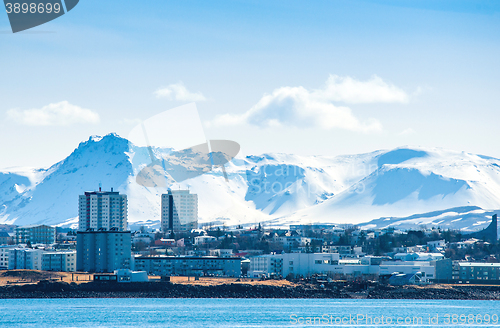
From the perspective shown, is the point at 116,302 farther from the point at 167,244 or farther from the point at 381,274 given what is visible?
the point at 167,244

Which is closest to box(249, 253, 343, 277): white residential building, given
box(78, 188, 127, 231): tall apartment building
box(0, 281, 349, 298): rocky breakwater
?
box(0, 281, 349, 298): rocky breakwater

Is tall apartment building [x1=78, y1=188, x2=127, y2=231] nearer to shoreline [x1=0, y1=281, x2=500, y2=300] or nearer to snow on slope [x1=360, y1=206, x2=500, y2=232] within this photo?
shoreline [x1=0, y1=281, x2=500, y2=300]

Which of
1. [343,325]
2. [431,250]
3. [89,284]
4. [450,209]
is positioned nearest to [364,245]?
[431,250]

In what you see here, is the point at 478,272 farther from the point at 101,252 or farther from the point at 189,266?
the point at 101,252

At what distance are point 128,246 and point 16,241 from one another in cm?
4287

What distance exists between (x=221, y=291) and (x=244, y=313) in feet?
36.2

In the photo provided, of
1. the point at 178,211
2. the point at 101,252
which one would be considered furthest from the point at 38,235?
the point at 101,252

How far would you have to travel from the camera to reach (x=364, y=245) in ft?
333

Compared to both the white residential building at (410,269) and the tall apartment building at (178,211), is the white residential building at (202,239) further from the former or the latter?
the white residential building at (410,269)

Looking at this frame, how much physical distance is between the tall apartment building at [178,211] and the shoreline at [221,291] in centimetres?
7024

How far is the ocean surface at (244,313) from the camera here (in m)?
42.6

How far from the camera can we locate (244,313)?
156 ft

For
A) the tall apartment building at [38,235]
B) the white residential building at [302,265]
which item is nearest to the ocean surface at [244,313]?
the white residential building at [302,265]

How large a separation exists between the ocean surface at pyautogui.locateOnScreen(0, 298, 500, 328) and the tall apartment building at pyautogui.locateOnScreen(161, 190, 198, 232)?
74836 mm
